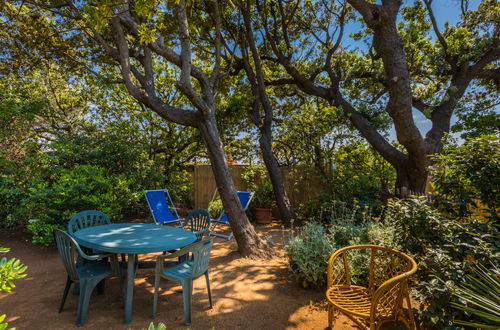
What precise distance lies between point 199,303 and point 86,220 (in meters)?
2.21

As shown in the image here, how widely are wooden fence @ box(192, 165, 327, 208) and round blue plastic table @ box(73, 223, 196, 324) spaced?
3.95 m

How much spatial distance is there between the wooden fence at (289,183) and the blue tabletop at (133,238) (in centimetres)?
393

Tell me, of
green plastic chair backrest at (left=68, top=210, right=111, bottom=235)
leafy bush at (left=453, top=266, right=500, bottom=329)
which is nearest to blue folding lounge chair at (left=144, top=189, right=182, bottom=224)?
green plastic chair backrest at (left=68, top=210, right=111, bottom=235)

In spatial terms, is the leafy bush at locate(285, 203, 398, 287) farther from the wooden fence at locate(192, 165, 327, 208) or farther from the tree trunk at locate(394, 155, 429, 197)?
the wooden fence at locate(192, 165, 327, 208)

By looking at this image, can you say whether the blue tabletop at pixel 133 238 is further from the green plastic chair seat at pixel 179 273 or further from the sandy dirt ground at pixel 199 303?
the sandy dirt ground at pixel 199 303

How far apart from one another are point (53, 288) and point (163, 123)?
6410 mm

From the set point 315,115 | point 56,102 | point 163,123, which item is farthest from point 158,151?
point 315,115

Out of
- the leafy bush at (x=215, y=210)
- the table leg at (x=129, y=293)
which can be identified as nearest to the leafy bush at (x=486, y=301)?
the table leg at (x=129, y=293)

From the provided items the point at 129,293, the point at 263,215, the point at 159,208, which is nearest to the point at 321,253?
the point at 129,293

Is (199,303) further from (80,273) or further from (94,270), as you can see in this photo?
(80,273)

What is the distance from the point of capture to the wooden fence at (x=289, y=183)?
7.58m

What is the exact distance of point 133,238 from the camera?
116 inches

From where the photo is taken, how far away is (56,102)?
29.8 ft

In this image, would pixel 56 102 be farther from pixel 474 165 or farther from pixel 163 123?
pixel 474 165
